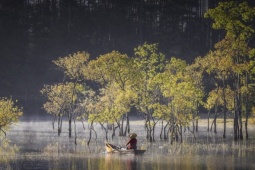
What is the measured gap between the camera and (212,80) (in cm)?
16862

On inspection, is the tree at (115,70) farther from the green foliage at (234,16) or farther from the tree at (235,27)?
the green foliage at (234,16)

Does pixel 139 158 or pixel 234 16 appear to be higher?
pixel 234 16

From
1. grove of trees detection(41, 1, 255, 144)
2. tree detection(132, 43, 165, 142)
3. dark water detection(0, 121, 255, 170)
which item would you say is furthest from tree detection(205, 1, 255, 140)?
tree detection(132, 43, 165, 142)

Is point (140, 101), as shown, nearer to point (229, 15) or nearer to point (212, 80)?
point (229, 15)

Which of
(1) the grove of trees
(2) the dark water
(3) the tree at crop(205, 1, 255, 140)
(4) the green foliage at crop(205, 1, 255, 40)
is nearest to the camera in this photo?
(2) the dark water

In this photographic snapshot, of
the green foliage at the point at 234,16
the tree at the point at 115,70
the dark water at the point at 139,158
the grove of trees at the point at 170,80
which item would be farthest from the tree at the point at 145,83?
the green foliage at the point at 234,16

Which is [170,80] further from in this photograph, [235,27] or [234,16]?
[234,16]

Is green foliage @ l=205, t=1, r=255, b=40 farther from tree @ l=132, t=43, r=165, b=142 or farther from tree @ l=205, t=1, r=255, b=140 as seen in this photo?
tree @ l=132, t=43, r=165, b=142

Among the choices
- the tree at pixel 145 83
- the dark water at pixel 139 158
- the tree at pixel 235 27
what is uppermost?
the tree at pixel 235 27

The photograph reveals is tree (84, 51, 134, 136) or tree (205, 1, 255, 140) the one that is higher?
tree (205, 1, 255, 140)

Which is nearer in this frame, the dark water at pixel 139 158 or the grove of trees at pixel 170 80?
the dark water at pixel 139 158

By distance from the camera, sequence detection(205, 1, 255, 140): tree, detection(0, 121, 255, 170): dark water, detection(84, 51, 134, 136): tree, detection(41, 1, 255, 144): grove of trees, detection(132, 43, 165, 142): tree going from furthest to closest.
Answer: detection(84, 51, 134, 136): tree → detection(132, 43, 165, 142): tree → detection(41, 1, 255, 144): grove of trees → detection(205, 1, 255, 140): tree → detection(0, 121, 255, 170): dark water

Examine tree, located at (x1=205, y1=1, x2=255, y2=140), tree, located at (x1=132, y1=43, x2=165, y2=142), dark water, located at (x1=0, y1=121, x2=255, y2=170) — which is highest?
tree, located at (x1=205, y1=1, x2=255, y2=140)

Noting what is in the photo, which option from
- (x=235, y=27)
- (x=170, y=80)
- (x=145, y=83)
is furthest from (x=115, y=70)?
(x=235, y=27)
